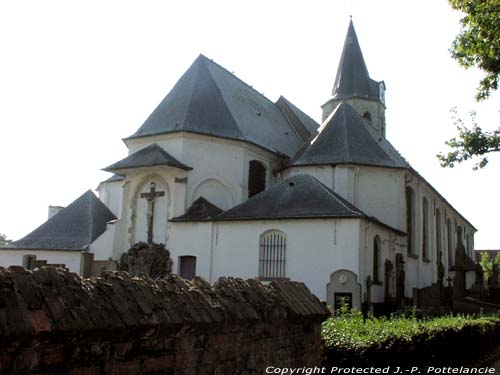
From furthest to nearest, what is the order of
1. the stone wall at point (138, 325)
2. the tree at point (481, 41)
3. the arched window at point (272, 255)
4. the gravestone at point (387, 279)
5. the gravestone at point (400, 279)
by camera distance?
the gravestone at point (400, 279) → the gravestone at point (387, 279) → the arched window at point (272, 255) → the tree at point (481, 41) → the stone wall at point (138, 325)

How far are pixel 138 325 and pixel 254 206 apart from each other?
825 inches

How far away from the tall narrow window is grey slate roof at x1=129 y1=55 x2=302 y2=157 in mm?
6727

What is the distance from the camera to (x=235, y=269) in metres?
23.8

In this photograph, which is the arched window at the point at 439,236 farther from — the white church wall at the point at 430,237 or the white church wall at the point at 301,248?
the white church wall at the point at 301,248

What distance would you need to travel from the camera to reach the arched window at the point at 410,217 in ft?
102

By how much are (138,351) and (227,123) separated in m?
26.9

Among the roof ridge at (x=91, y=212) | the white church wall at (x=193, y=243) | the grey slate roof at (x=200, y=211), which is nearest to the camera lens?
the white church wall at (x=193, y=243)

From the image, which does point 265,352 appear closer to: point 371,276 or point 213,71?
point 371,276

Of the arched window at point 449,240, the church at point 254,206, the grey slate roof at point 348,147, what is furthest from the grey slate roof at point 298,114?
the arched window at point 449,240

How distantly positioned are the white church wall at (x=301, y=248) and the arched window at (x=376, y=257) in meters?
2.63

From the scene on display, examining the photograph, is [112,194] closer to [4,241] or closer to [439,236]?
[439,236]

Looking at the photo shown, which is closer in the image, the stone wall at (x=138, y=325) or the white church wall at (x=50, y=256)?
the stone wall at (x=138, y=325)

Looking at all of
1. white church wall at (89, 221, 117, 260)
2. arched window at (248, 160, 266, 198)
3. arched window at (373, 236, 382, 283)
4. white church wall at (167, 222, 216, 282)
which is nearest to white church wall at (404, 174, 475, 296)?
arched window at (373, 236, 382, 283)

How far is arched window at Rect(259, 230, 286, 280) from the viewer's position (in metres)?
23.0
